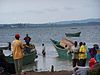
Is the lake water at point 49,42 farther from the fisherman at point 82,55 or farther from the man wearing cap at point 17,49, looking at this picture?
the man wearing cap at point 17,49

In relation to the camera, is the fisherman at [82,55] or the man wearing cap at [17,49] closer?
the man wearing cap at [17,49]

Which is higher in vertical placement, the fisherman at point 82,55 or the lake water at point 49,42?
the fisherman at point 82,55

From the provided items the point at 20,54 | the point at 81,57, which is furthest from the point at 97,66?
the point at 81,57

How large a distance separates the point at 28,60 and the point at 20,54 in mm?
12591

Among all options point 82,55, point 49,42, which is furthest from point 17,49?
point 49,42

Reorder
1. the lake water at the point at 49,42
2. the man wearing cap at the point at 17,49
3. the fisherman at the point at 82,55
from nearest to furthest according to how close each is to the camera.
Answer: the man wearing cap at the point at 17,49 → the fisherman at the point at 82,55 → the lake water at the point at 49,42

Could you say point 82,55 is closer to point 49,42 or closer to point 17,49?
point 17,49

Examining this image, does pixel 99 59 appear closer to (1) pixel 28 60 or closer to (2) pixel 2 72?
(2) pixel 2 72

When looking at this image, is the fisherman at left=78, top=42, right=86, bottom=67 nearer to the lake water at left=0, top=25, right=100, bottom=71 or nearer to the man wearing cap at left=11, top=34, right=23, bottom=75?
the man wearing cap at left=11, top=34, right=23, bottom=75

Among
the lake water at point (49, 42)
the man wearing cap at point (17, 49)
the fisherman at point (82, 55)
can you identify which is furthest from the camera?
the lake water at point (49, 42)

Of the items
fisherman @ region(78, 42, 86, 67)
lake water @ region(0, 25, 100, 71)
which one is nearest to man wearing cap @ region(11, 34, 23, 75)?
fisherman @ region(78, 42, 86, 67)

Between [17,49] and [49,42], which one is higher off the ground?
[17,49]

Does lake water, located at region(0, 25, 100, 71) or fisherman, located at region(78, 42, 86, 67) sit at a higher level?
fisherman, located at region(78, 42, 86, 67)

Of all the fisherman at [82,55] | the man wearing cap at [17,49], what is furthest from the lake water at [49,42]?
the man wearing cap at [17,49]
